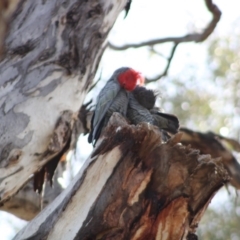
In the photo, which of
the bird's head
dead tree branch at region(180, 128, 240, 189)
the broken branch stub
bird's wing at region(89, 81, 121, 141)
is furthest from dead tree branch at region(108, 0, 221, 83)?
the broken branch stub

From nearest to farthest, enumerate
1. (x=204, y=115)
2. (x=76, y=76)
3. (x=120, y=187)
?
1. (x=120, y=187)
2. (x=76, y=76)
3. (x=204, y=115)

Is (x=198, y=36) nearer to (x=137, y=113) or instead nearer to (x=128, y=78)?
(x=128, y=78)

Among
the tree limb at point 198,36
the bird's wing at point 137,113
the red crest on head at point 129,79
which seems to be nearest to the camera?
the bird's wing at point 137,113

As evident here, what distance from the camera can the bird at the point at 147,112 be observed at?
2697 millimetres

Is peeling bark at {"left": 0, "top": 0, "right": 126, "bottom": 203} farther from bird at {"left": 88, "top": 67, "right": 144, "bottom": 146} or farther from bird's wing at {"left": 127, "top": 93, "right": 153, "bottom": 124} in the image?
bird's wing at {"left": 127, "top": 93, "right": 153, "bottom": 124}

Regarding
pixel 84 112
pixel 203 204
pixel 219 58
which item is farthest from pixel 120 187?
pixel 219 58

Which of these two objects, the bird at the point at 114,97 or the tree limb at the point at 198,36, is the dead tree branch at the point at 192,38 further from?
the bird at the point at 114,97

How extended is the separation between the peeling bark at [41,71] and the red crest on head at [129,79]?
13cm

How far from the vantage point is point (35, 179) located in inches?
113

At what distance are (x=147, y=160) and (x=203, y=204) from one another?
22cm

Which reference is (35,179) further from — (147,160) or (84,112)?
(147,160)

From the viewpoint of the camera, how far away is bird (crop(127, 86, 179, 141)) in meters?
2.70

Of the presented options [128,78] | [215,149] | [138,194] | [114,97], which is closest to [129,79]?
[128,78]

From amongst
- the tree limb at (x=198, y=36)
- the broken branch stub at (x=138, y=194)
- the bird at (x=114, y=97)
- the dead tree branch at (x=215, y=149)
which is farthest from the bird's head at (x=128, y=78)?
the tree limb at (x=198, y=36)
